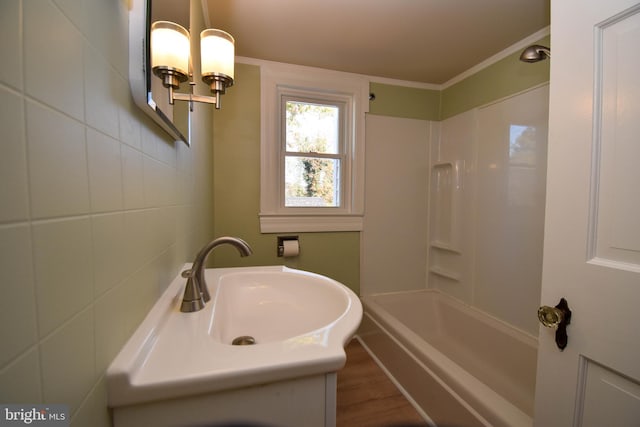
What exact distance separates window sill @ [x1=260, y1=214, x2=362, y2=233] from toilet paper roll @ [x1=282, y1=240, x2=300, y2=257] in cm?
10

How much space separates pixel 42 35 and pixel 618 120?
107cm

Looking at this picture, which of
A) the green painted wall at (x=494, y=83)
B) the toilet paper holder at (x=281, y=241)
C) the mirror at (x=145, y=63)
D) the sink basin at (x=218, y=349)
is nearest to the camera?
the sink basin at (x=218, y=349)

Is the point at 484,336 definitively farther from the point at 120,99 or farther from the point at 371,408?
the point at 120,99

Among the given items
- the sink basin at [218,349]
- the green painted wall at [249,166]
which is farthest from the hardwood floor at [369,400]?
the sink basin at [218,349]

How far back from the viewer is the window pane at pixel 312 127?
2.06m

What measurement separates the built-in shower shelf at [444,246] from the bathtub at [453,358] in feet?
1.37

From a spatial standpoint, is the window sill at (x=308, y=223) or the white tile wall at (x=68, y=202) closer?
the white tile wall at (x=68, y=202)

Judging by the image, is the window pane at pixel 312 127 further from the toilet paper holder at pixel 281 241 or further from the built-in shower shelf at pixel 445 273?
the built-in shower shelf at pixel 445 273

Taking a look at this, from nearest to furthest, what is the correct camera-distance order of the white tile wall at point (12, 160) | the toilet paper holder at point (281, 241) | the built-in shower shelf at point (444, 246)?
1. the white tile wall at point (12, 160)
2. the toilet paper holder at point (281, 241)
3. the built-in shower shelf at point (444, 246)

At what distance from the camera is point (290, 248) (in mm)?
1961

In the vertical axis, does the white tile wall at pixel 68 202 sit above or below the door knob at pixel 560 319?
above

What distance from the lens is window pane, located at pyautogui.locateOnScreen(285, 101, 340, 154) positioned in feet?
6.75

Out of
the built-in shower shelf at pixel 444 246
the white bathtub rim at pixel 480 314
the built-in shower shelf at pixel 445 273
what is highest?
the built-in shower shelf at pixel 444 246

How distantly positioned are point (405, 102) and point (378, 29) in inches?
31.1
